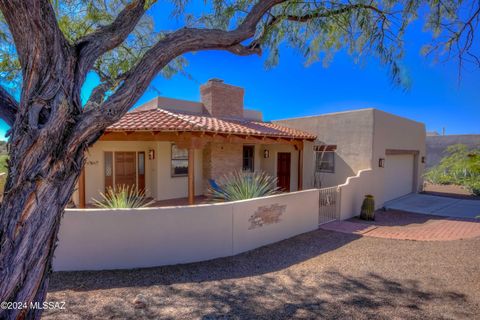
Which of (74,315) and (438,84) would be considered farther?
(438,84)

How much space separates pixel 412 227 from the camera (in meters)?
9.48

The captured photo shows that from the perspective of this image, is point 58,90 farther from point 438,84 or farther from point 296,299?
point 438,84

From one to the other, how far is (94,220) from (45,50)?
12.8ft

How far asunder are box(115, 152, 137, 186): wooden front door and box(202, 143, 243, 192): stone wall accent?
10.8ft

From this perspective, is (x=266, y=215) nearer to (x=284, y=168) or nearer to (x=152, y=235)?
(x=152, y=235)

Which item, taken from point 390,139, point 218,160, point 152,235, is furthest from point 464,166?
point 218,160

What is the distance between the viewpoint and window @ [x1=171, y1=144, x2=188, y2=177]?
13039 millimetres

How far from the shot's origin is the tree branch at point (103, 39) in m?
2.96

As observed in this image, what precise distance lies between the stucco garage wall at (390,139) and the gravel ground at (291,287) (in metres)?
5.87

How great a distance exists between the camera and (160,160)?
12.5 metres

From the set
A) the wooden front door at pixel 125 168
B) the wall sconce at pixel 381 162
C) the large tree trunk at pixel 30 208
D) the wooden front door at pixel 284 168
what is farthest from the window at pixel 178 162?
the large tree trunk at pixel 30 208

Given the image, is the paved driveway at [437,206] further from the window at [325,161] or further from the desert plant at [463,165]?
the desert plant at [463,165]

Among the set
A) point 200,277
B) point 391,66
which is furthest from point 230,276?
point 391,66

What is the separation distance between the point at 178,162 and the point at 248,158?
4.19 meters
